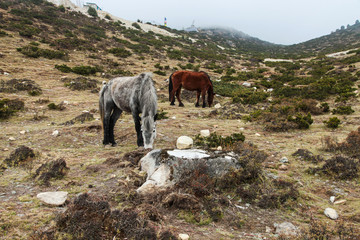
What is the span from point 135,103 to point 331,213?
4.98m

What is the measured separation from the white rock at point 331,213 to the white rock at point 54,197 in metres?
4.08

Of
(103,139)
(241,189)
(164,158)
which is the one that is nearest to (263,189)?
(241,189)

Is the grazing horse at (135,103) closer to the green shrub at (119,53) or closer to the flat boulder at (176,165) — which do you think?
the flat boulder at (176,165)

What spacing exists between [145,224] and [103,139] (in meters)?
4.90

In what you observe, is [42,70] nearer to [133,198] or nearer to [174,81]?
[174,81]

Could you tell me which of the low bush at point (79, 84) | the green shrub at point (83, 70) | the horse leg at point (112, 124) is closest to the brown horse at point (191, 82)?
the low bush at point (79, 84)

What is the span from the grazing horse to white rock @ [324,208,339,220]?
3757 millimetres

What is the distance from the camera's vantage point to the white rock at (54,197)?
298 cm

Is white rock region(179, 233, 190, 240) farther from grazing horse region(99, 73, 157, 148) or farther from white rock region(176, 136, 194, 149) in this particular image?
white rock region(176, 136, 194, 149)

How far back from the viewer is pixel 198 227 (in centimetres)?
270

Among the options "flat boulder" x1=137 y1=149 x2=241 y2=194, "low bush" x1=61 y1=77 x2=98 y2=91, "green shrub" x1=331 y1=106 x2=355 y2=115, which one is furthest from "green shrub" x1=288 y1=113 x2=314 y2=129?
"low bush" x1=61 y1=77 x2=98 y2=91

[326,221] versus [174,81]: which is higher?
[174,81]

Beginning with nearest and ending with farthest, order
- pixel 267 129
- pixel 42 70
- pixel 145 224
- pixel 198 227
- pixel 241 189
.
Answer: pixel 145 224 → pixel 198 227 → pixel 241 189 → pixel 267 129 → pixel 42 70

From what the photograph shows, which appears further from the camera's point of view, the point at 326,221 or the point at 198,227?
the point at 326,221
